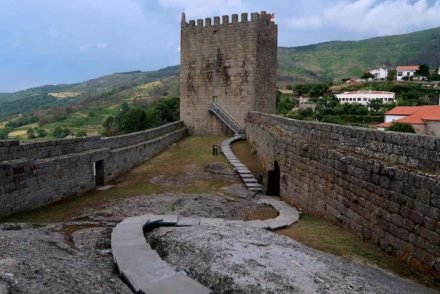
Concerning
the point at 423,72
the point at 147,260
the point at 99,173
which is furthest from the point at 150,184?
the point at 423,72

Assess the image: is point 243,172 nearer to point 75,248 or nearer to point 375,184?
point 375,184

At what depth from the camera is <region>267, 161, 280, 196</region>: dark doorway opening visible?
13884 millimetres

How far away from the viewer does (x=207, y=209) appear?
32.6 feet

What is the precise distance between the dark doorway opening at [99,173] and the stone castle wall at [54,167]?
0.55 ft

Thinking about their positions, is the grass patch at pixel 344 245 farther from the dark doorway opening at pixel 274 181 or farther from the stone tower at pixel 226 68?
the stone tower at pixel 226 68

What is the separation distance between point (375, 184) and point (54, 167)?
902 cm

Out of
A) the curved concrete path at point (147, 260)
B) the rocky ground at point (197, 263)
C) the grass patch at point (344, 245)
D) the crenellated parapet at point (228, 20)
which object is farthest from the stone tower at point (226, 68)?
the rocky ground at point (197, 263)

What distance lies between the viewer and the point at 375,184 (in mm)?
7527

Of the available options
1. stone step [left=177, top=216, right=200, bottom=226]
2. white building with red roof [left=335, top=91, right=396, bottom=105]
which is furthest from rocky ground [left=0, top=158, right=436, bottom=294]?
white building with red roof [left=335, top=91, right=396, bottom=105]

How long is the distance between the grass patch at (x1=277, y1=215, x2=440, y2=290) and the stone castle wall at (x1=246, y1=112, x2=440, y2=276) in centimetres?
17

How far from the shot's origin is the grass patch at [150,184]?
33.2ft

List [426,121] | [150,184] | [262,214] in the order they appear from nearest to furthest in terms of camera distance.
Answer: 1. [262,214]
2. [150,184]
3. [426,121]

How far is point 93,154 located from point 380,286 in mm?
11195

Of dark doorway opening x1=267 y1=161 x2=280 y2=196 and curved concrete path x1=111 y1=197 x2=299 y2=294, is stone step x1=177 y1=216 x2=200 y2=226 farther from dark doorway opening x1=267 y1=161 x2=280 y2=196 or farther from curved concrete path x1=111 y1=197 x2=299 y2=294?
dark doorway opening x1=267 y1=161 x2=280 y2=196
